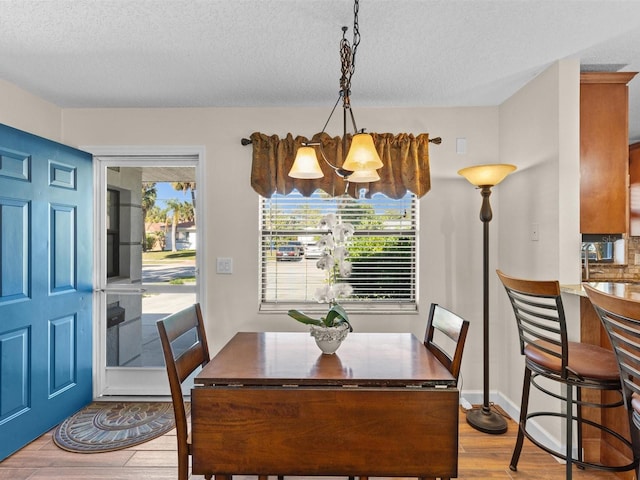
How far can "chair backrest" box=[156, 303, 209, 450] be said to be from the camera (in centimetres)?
Result: 145

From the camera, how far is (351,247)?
2848 mm

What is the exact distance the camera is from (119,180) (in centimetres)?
291

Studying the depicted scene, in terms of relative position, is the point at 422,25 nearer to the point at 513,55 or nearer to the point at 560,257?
the point at 513,55

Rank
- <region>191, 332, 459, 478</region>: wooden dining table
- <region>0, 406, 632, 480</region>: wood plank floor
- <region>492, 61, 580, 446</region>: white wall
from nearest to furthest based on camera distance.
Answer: <region>191, 332, 459, 478</region>: wooden dining table
<region>0, 406, 632, 480</region>: wood plank floor
<region>492, 61, 580, 446</region>: white wall

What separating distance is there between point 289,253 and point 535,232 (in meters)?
1.68

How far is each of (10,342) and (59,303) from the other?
371mm

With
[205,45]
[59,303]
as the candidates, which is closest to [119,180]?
[59,303]

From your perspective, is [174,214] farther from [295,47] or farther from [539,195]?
[539,195]

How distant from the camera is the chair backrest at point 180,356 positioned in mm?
1446

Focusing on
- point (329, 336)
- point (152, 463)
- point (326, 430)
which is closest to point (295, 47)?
point (329, 336)

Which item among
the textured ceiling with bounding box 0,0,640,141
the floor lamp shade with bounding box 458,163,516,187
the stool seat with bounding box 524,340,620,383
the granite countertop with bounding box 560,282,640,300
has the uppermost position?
the textured ceiling with bounding box 0,0,640,141

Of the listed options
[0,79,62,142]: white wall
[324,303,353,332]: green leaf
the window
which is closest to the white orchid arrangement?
[324,303,353,332]: green leaf

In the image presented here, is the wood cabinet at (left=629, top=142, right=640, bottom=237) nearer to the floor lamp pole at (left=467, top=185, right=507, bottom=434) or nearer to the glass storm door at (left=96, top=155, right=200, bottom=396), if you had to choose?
the floor lamp pole at (left=467, top=185, right=507, bottom=434)

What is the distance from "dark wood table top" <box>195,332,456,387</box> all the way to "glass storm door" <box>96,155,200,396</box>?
1272 mm
